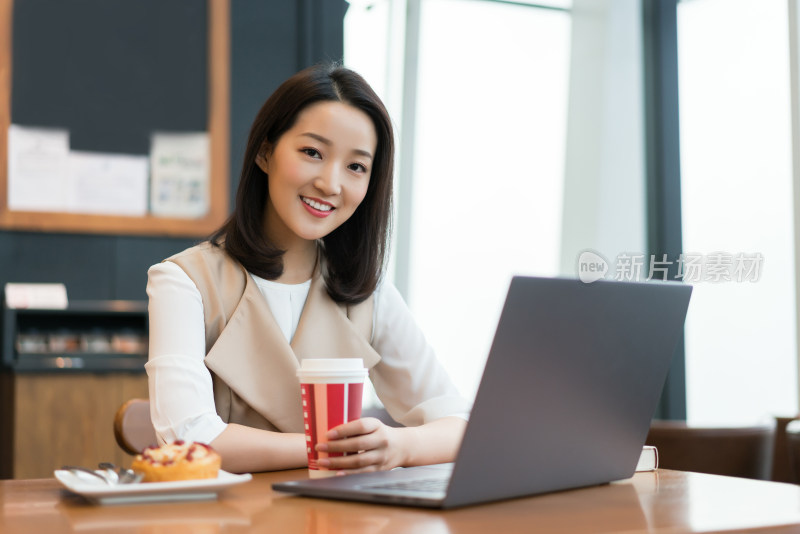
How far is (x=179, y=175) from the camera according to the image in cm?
451

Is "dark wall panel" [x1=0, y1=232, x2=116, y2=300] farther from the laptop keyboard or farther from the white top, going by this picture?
the laptop keyboard

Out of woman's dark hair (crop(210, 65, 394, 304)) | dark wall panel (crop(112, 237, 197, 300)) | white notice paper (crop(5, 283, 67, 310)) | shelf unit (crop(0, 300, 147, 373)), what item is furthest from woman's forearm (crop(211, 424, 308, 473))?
dark wall panel (crop(112, 237, 197, 300))

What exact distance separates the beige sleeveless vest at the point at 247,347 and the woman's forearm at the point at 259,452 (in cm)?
17

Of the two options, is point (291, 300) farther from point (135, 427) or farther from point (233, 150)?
point (233, 150)

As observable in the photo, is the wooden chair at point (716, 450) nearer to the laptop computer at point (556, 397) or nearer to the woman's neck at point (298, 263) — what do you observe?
the woman's neck at point (298, 263)

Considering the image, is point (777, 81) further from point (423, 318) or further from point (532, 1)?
point (423, 318)

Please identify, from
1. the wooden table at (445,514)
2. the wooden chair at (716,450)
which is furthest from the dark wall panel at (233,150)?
the wooden table at (445,514)

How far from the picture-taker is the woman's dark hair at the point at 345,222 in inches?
64.1

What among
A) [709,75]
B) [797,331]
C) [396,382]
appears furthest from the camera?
[709,75]

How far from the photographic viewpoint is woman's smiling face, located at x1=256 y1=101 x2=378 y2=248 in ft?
5.17

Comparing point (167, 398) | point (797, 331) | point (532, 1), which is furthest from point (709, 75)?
point (167, 398)

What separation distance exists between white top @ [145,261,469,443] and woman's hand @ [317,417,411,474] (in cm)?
30

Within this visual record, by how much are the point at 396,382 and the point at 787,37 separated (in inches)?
141

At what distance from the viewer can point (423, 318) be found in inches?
212
